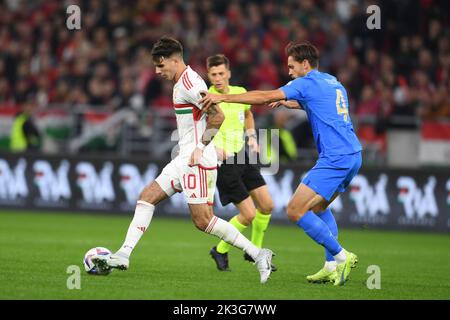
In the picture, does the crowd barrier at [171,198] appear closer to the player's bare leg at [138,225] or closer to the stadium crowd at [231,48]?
the stadium crowd at [231,48]

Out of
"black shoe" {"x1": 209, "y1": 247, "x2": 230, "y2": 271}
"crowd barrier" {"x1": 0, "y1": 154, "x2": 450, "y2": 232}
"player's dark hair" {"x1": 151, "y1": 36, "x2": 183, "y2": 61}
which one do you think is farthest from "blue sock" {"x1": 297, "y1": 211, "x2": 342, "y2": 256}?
"crowd barrier" {"x1": 0, "y1": 154, "x2": 450, "y2": 232}

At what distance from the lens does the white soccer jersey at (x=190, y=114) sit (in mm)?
9938

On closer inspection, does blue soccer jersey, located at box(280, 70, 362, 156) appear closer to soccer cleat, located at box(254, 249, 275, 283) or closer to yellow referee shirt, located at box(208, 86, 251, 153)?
soccer cleat, located at box(254, 249, 275, 283)

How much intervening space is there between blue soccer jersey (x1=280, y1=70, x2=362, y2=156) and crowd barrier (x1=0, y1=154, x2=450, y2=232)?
347 inches

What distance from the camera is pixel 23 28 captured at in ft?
86.8

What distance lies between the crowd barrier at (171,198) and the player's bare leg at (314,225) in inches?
350

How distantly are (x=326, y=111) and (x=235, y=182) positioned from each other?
2.66 meters

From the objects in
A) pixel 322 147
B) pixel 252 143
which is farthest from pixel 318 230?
pixel 252 143

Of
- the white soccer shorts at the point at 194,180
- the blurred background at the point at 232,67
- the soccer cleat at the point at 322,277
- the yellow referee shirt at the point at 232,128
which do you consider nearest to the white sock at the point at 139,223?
the white soccer shorts at the point at 194,180

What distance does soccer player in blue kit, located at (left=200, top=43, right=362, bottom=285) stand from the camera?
391 inches

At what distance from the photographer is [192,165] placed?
999cm
